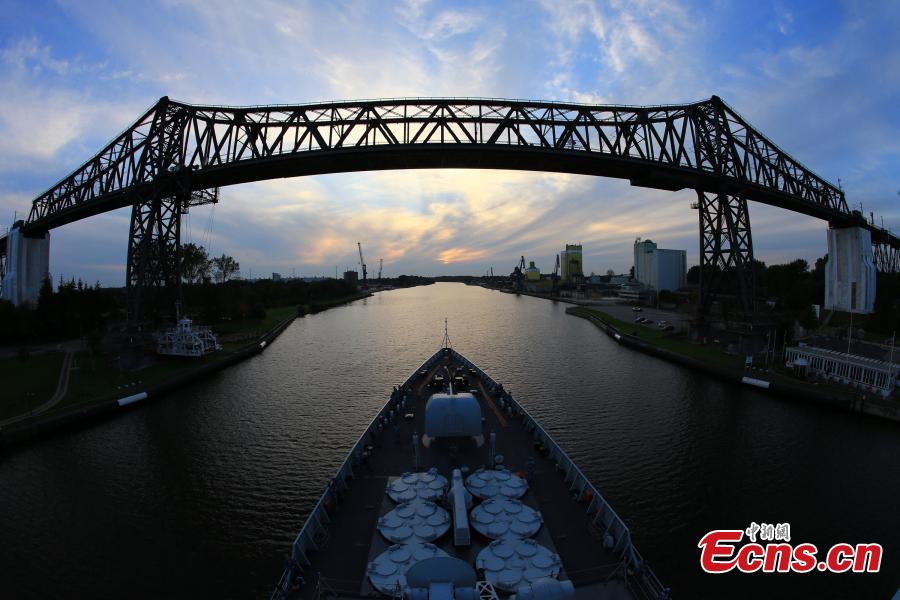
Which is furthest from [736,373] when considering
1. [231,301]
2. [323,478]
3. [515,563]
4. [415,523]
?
[231,301]

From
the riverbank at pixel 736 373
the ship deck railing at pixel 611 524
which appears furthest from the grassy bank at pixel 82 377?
the riverbank at pixel 736 373

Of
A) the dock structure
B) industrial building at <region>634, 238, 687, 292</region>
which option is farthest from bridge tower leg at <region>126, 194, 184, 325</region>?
industrial building at <region>634, 238, 687, 292</region>

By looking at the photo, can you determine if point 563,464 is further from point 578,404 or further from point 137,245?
point 137,245

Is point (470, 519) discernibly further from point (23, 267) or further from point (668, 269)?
point (668, 269)

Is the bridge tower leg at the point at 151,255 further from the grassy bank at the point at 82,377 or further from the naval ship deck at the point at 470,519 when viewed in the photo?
the naval ship deck at the point at 470,519

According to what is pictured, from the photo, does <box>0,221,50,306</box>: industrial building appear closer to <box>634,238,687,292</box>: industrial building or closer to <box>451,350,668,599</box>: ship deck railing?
<box>451,350,668,599</box>: ship deck railing
